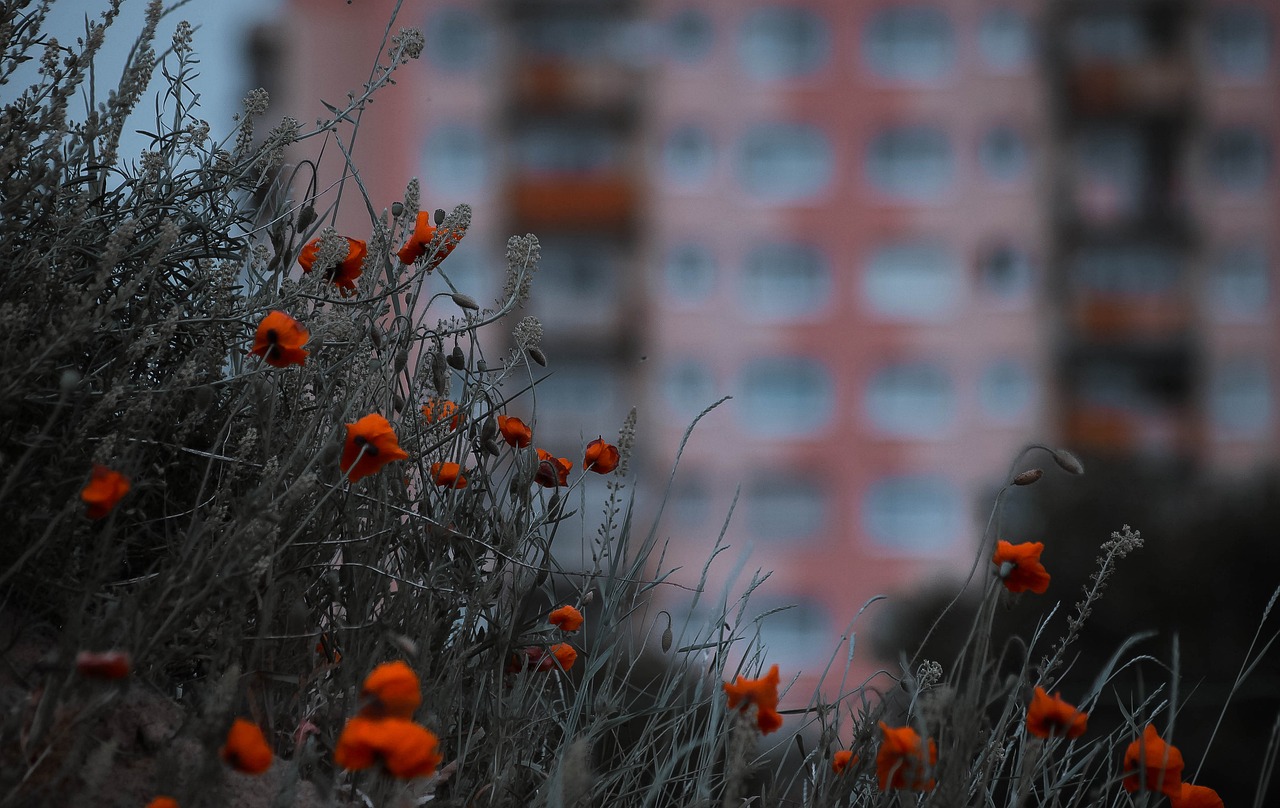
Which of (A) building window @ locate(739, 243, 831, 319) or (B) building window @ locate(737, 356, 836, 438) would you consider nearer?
(B) building window @ locate(737, 356, 836, 438)

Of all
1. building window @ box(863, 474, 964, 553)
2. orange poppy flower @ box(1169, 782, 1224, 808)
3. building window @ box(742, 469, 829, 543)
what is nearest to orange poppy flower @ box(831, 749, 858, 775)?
orange poppy flower @ box(1169, 782, 1224, 808)

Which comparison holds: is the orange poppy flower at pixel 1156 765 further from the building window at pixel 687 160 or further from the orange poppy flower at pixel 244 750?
the building window at pixel 687 160

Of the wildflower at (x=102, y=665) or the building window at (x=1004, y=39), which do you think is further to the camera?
the building window at (x=1004, y=39)

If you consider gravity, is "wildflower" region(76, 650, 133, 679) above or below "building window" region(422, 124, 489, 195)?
below

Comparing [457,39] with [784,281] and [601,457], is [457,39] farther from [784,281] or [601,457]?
[601,457]

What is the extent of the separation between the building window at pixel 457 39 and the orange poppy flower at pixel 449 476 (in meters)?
27.4

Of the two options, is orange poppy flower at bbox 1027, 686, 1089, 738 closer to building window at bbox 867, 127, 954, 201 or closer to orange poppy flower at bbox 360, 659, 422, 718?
orange poppy flower at bbox 360, 659, 422, 718

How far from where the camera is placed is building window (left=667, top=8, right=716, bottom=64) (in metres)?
27.9

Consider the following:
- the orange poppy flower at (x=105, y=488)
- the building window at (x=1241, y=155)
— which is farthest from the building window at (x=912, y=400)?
the orange poppy flower at (x=105, y=488)

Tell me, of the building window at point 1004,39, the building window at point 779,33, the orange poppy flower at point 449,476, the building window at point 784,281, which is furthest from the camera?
the building window at point 779,33

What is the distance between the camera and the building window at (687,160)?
2739cm

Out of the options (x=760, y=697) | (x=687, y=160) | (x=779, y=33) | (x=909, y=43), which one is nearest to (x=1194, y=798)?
(x=760, y=697)

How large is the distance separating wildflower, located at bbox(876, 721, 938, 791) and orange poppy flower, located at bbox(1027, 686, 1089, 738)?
13cm

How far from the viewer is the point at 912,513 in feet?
86.5
